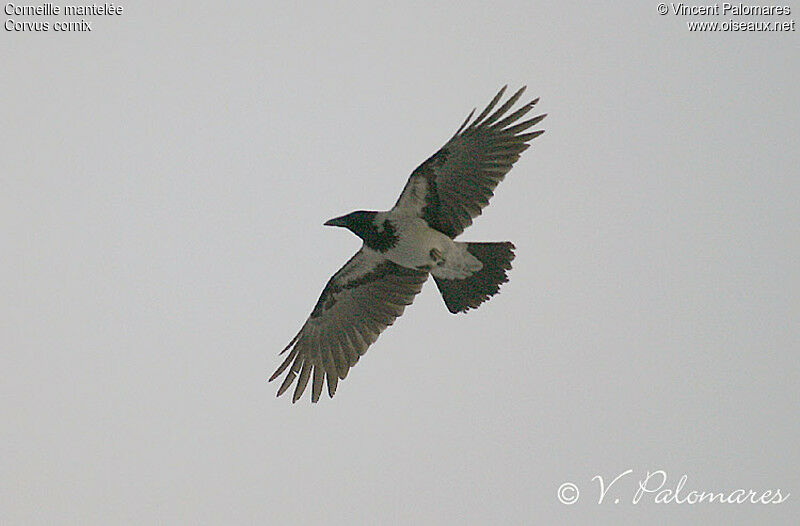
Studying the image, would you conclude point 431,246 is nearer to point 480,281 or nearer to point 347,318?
point 480,281

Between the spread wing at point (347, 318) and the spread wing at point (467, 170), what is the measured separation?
1.00 meters

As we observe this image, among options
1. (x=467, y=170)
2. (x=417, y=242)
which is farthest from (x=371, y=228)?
(x=467, y=170)

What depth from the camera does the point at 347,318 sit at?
1419cm

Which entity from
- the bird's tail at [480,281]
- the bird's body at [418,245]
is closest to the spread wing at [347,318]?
the bird's body at [418,245]

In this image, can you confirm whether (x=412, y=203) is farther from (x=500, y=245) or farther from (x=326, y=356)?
(x=326, y=356)

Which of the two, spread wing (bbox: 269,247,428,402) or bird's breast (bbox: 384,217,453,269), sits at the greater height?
bird's breast (bbox: 384,217,453,269)

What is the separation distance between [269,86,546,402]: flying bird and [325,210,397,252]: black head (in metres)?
0.01

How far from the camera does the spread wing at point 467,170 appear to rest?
12773 millimetres

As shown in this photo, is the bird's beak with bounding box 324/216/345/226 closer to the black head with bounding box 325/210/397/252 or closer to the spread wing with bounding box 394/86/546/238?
the black head with bounding box 325/210/397/252

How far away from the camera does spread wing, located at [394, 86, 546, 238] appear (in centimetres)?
1277

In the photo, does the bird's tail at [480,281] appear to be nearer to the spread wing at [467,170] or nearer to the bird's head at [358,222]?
the spread wing at [467,170]

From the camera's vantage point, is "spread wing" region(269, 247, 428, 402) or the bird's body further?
"spread wing" region(269, 247, 428, 402)

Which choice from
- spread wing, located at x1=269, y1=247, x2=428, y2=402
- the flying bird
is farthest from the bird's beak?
spread wing, located at x1=269, y1=247, x2=428, y2=402

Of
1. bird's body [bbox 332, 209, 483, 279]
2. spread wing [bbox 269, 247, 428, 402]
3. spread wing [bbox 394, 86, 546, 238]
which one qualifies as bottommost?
spread wing [bbox 269, 247, 428, 402]
